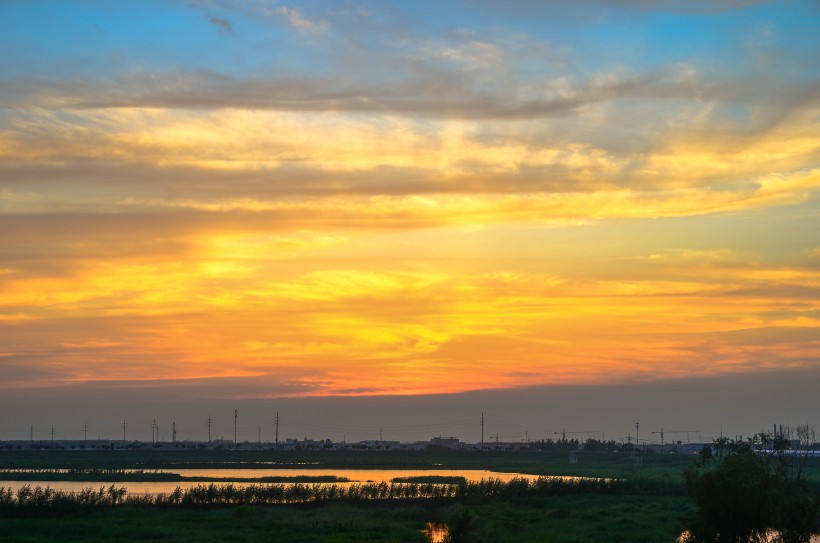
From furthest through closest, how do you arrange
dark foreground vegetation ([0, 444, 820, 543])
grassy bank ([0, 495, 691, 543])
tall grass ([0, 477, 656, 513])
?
tall grass ([0, 477, 656, 513]), dark foreground vegetation ([0, 444, 820, 543]), grassy bank ([0, 495, 691, 543])

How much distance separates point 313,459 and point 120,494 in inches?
4652

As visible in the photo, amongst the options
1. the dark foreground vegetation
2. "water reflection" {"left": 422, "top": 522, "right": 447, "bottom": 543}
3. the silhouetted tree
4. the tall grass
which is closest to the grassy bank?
the dark foreground vegetation

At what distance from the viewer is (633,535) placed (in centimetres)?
5738

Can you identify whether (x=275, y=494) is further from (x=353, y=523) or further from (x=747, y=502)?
(x=747, y=502)

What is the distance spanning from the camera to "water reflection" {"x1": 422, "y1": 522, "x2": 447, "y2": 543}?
55787mm

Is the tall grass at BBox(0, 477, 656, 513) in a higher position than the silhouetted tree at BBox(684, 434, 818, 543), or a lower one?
lower

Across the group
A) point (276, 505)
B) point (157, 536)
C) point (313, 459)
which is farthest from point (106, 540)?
point (313, 459)

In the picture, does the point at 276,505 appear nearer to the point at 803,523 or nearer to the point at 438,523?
the point at 438,523

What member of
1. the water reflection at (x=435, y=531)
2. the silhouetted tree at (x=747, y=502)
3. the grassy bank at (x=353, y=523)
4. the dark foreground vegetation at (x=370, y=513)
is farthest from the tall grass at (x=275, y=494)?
the silhouetted tree at (x=747, y=502)

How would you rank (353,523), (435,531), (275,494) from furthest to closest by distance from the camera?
1. (275,494)
2. (435,531)
3. (353,523)

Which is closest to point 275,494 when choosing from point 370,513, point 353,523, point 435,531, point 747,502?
point 370,513

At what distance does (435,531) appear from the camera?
201ft

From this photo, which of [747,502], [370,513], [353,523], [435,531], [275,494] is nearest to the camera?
[747,502]

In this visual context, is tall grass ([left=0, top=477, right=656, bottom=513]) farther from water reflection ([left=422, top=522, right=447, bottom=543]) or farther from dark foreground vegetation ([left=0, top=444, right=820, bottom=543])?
water reflection ([left=422, top=522, right=447, bottom=543])
